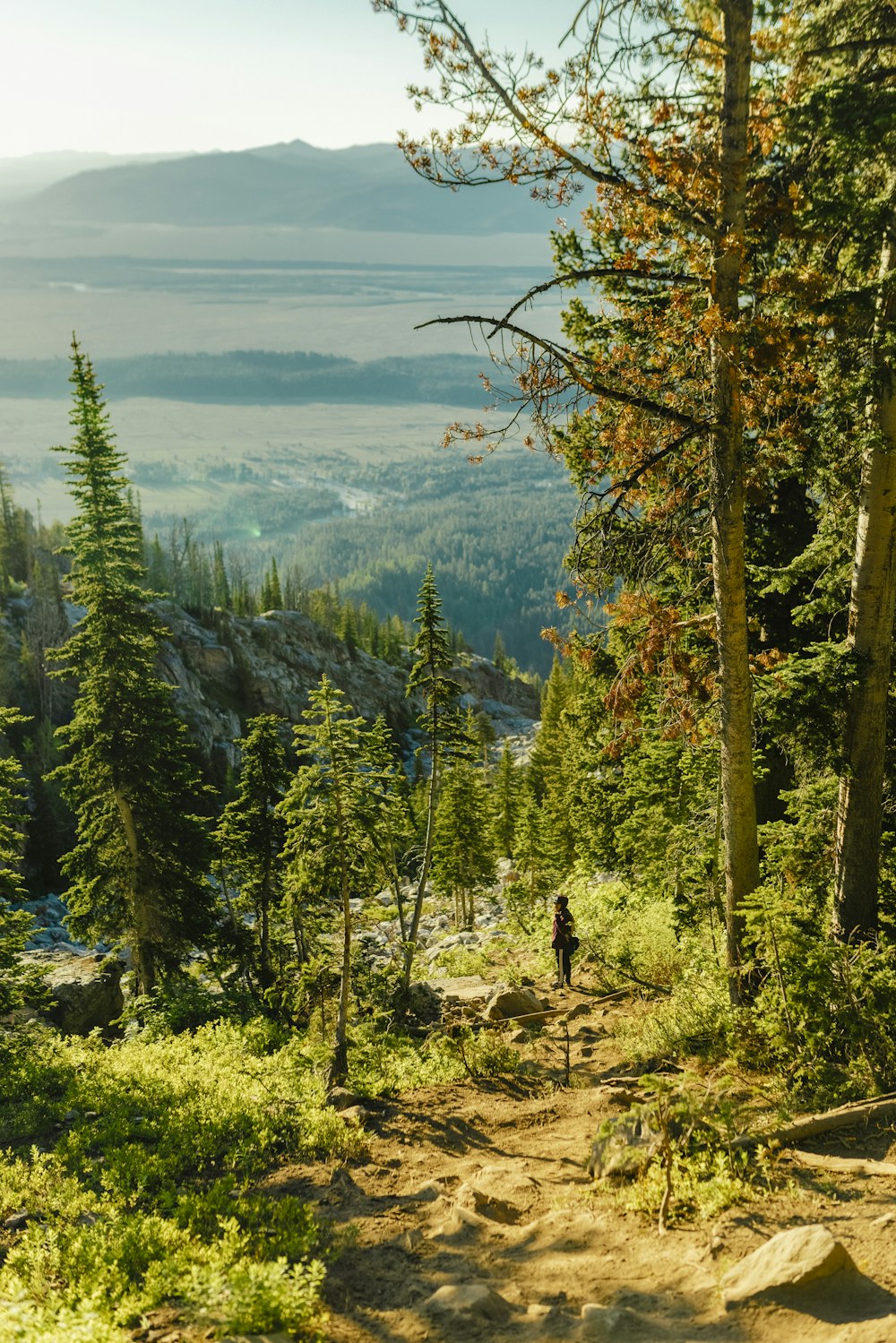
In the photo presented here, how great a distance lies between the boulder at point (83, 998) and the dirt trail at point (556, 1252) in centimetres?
1580

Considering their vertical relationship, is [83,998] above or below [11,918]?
below

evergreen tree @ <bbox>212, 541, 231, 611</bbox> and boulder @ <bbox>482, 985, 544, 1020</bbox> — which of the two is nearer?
boulder @ <bbox>482, 985, 544, 1020</bbox>

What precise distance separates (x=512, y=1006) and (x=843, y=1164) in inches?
325

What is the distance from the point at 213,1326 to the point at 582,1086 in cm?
599

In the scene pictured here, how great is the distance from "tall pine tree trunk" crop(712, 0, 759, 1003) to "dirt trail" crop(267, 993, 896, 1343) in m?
2.57

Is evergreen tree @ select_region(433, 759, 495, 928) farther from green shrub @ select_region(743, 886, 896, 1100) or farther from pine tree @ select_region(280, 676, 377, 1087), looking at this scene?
green shrub @ select_region(743, 886, 896, 1100)

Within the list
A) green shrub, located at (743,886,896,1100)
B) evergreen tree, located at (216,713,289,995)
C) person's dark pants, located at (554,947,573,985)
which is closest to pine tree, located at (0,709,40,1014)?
evergreen tree, located at (216,713,289,995)

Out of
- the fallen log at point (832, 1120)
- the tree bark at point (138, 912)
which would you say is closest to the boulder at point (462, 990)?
the tree bark at point (138, 912)

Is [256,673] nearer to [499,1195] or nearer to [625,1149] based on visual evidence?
[499,1195]

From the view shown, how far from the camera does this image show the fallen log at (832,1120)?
255 inches

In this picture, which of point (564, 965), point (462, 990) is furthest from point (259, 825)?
point (564, 965)

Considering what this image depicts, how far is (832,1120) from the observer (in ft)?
21.4

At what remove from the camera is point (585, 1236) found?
19.3ft

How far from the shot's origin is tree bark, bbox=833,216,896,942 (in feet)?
25.1
